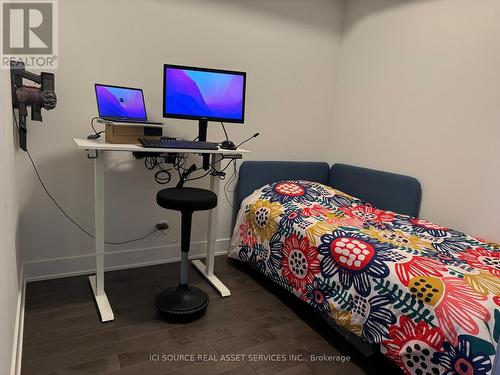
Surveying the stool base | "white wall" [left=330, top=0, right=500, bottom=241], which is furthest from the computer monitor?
"white wall" [left=330, top=0, right=500, bottom=241]

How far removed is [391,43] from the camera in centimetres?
275

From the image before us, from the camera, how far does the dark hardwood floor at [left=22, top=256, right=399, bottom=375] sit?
163cm

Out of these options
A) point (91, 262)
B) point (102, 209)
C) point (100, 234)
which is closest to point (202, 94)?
point (102, 209)

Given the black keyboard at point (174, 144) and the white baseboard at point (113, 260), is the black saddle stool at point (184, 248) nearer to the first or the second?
the black keyboard at point (174, 144)

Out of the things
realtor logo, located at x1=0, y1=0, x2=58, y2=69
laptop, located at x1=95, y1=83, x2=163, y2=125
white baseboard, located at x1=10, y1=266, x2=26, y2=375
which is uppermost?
realtor logo, located at x1=0, y1=0, x2=58, y2=69

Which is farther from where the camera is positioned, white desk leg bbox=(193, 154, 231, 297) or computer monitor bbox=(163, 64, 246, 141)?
white desk leg bbox=(193, 154, 231, 297)

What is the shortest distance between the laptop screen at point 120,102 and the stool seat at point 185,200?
2.09 feet

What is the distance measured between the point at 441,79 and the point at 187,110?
1.79 meters

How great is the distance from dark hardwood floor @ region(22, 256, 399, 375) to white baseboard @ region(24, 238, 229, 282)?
0.21ft

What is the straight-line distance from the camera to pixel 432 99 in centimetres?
248

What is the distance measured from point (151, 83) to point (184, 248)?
1.22 meters

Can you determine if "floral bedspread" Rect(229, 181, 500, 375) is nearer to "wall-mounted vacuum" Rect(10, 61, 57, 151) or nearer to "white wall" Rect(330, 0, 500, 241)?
"white wall" Rect(330, 0, 500, 241)

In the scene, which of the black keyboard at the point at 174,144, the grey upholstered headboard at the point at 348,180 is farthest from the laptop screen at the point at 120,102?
the grey upholstered headboard at the point at 348,180

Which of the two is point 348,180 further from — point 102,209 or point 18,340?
point 18,340
